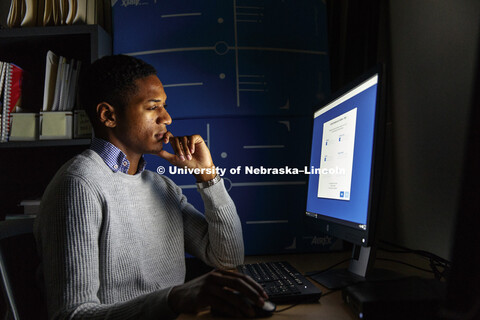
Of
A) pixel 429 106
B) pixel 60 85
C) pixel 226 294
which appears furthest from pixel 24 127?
pixel 429 106

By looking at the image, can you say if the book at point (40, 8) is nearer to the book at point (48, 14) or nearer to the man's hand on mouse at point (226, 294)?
→ the book at point (48, 14)

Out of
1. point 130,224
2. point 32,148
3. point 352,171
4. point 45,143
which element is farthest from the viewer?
point 32,148

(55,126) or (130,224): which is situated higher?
(55,126)

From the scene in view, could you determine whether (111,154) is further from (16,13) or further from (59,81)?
(16,13)

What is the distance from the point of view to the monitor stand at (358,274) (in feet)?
2.80

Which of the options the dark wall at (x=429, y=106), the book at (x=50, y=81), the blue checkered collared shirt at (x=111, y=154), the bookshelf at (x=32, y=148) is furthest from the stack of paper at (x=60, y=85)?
the dark wall at (x=429, y=106)

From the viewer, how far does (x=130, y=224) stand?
3.34 feet

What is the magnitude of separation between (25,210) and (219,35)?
109cm

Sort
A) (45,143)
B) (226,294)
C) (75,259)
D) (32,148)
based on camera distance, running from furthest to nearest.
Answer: (32,148)
(45,143)
(75,259)
(226,294)

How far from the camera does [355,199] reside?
0.85 meters

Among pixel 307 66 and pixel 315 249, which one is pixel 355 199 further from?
pixel 307 66

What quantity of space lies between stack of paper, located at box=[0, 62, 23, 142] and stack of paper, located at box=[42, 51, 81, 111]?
153mm

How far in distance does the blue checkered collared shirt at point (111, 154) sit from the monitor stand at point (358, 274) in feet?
2.18

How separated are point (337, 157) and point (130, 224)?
0.65 m
